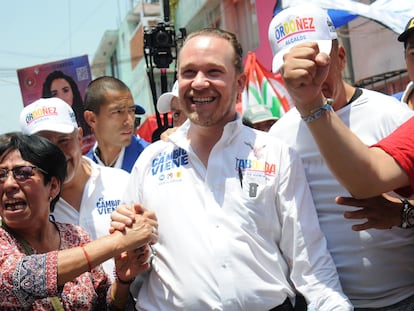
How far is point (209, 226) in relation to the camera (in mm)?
2330

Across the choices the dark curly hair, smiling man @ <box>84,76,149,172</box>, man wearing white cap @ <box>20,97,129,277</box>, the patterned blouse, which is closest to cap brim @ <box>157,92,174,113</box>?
Answer: smiling man @ <box>84,76,149,172</box>

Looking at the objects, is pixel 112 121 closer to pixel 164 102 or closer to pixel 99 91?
pixel 99 91

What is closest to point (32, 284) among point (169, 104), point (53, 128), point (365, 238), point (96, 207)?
point (96, 207)

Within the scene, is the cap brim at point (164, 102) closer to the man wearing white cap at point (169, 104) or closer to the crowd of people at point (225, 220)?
the man wearing white cap at point (169, 104)

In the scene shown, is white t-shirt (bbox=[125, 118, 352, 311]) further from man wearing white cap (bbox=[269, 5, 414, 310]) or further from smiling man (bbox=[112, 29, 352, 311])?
man wearing white cap (bbox=[269, 5, 414, 310])

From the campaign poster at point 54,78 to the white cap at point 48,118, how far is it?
5210 millimetres

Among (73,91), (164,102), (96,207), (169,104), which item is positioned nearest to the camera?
(96,207)

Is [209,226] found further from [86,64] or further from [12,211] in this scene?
[86,64]

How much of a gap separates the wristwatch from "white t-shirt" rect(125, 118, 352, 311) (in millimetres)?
325

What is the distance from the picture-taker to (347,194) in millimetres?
2447

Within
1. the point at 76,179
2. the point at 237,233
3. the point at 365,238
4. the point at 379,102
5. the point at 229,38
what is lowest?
the point at 365,238

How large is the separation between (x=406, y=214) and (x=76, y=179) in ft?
5.81

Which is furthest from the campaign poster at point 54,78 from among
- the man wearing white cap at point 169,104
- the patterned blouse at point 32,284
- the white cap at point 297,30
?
the white cap at point 297,30

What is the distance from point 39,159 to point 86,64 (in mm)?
6491
